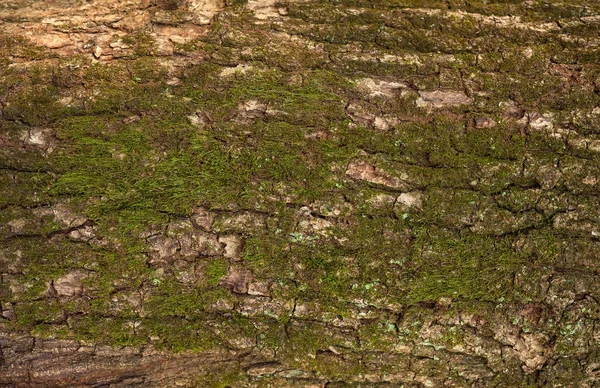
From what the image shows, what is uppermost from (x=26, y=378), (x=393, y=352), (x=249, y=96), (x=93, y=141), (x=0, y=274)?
(x=249, y=96)

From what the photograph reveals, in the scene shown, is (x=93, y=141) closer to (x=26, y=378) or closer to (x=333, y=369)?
(x=26, y=378)

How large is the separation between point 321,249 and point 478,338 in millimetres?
926

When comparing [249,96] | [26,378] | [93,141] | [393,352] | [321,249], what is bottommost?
[26,378]

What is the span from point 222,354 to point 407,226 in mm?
1138

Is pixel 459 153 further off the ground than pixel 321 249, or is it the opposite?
pixel 459 153

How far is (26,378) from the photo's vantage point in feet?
8.54

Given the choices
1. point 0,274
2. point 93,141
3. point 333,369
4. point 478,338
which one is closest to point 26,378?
point 0,274

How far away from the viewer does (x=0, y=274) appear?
252cm

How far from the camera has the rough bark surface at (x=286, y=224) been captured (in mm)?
2564

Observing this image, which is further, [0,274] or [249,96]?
[249,96]

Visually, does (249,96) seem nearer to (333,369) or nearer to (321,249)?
(321,249)

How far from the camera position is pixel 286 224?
258 centimetres

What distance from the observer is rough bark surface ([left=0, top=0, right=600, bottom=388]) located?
256cm

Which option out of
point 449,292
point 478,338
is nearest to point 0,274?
point 449,292
